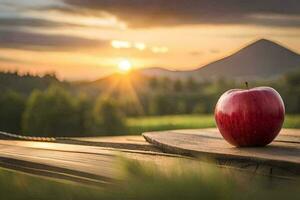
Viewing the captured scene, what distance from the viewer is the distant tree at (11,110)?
3627 millimetres

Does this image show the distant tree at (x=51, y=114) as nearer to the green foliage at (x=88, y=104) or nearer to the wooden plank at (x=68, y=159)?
the green foliage at (x=88, y=104)

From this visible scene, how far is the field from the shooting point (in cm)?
366

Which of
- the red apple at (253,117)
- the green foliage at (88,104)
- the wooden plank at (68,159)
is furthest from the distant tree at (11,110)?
the red apple at (253,117)

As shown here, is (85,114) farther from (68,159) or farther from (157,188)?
(157,188)

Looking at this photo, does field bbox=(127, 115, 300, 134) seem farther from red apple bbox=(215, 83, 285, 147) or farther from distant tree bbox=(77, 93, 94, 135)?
red apple bbox=(215, 83, 285, 147)

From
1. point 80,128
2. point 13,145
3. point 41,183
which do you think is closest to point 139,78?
point 80,128

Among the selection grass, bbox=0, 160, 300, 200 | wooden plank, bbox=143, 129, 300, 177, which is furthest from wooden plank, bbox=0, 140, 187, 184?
grass, bbox=0, 160, 300, 200

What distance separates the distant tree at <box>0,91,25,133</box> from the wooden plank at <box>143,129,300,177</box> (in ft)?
3.96

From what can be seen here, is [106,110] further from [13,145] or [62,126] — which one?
[13,145]

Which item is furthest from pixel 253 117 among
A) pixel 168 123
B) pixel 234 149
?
pixel 168 123

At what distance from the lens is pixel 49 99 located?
149 inches

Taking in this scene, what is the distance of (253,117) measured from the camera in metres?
2.26

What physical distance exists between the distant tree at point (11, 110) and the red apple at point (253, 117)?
1.65 m

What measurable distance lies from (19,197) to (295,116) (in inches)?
95.0
